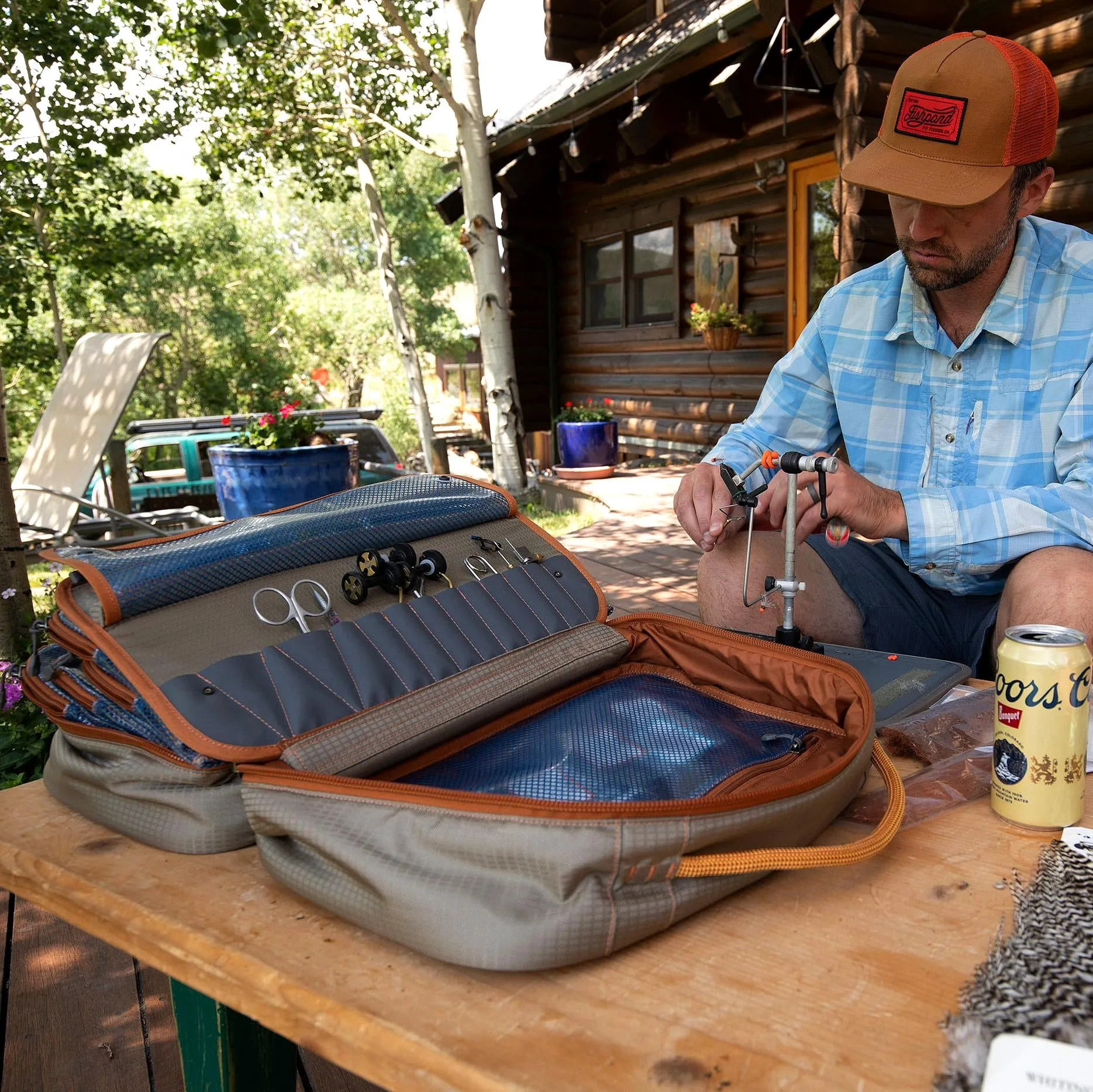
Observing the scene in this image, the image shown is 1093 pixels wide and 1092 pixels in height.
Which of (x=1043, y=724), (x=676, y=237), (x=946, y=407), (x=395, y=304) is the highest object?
(x=676, y=237)

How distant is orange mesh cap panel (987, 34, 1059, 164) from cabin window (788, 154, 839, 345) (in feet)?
18.2

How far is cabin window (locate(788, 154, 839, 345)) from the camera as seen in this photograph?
285 inches

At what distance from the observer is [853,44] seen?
4.63 meters

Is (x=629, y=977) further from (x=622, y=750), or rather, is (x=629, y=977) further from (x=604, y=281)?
(x=604, y=281)

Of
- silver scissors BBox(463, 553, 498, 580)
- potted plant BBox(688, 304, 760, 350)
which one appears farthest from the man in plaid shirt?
potted plant BBox(688, 304, 760, 350)

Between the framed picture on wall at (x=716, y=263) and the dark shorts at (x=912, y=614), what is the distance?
21.1 ft

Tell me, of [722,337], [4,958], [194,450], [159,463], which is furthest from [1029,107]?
[159,463]

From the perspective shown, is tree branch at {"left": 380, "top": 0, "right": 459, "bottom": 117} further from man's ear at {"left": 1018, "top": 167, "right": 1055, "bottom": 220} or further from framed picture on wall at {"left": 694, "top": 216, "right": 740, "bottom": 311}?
man's ear at {"left": 1018, "top": 167, "right": 1055, "bottom": 220}

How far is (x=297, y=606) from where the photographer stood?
1.42 m

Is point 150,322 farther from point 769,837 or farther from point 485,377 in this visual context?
point 769,837

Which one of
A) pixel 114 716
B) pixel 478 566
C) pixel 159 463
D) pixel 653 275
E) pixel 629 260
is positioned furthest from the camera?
pixel 629 260

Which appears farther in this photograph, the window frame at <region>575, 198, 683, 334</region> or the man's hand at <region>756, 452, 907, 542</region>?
the window frame at <region>575, 198, 683, 334</region>

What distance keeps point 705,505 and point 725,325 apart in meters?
6.45

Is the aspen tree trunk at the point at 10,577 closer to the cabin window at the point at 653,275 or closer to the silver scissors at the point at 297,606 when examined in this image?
the silver scissors at the point at 297,606
